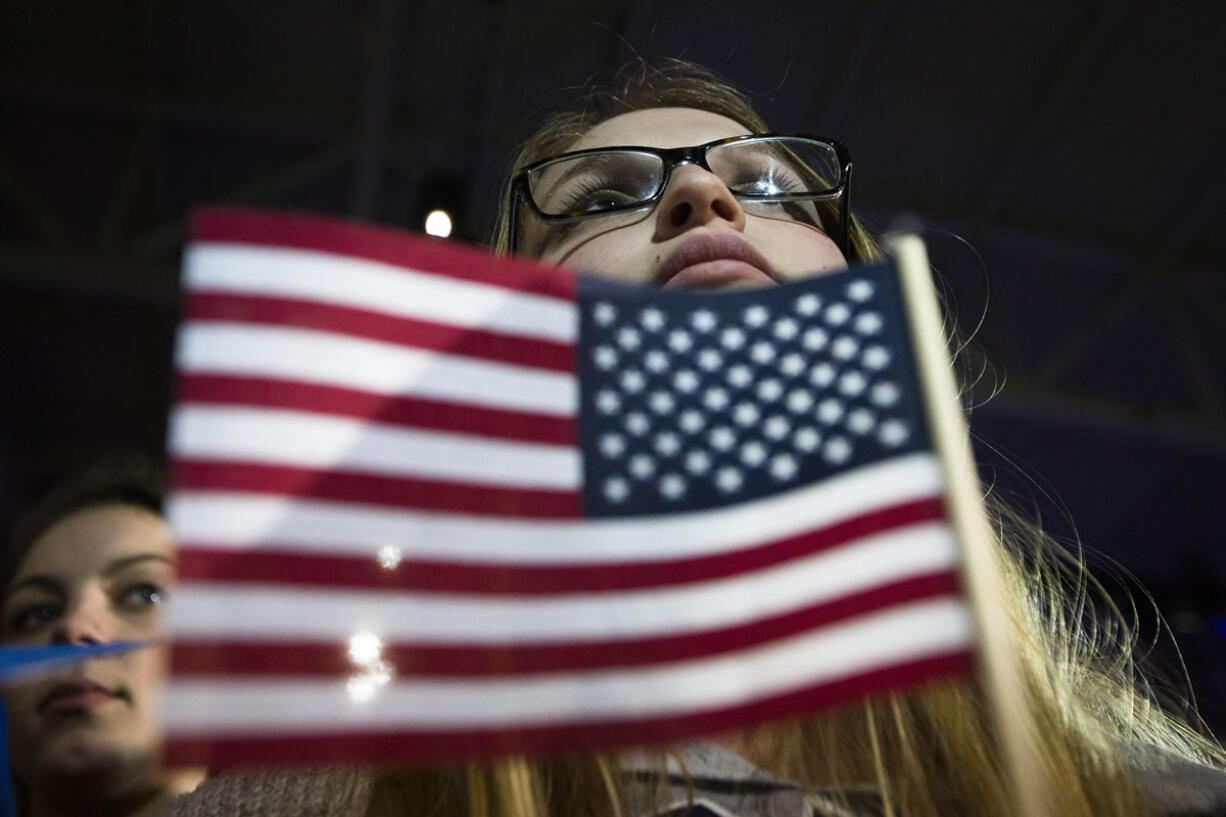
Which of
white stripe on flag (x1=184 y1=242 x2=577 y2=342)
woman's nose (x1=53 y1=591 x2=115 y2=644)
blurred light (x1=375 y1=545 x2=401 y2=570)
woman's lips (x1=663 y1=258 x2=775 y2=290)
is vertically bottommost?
blurred light (x1=375 y1=545 x2=401 y2=570)

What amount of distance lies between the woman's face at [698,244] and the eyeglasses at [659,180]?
2 cm

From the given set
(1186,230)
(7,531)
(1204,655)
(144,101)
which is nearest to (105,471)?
(144,101)

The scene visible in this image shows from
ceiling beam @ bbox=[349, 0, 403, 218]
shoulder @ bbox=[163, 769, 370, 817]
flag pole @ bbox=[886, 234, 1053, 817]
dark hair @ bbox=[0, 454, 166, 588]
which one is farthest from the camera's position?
ceiling beam @ bbox=[349, 0, 403, 218]

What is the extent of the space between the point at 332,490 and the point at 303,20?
427 cm

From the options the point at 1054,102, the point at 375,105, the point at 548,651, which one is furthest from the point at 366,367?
the point at 1054,102

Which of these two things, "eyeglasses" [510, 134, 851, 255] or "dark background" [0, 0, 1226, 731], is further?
"dark background" [0, 0, 1226, 731]

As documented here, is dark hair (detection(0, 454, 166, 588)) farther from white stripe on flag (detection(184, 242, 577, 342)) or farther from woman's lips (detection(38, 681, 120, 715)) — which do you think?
white stripe on flag (detection(184, 242, 577, 342))

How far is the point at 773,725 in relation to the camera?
98 cm

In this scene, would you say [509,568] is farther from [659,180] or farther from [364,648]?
[659,180]

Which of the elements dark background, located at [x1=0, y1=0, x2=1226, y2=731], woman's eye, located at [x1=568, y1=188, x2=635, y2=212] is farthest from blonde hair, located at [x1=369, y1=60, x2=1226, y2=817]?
dark background, located at [x1=0, y1=0, x2=1226, y2=731]

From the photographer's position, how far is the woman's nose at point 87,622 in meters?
1.77

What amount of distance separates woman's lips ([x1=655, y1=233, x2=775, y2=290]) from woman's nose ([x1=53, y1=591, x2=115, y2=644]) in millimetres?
1355

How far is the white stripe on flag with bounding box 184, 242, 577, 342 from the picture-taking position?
0.76 m

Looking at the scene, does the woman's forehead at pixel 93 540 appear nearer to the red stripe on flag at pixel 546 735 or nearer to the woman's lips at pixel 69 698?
the woman's lips at pixel 69 698
